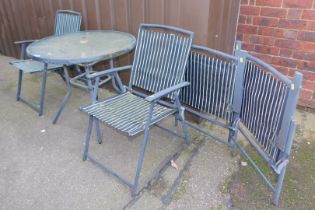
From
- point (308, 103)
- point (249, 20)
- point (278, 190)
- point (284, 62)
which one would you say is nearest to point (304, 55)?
point (284, 62)

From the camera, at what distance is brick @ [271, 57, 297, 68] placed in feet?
9.72

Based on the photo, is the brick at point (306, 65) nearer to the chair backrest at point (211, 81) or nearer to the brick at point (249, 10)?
the brick at point (249, 10)

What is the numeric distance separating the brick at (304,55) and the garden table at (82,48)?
1.68 m

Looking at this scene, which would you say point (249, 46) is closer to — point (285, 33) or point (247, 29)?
point (247, 29)

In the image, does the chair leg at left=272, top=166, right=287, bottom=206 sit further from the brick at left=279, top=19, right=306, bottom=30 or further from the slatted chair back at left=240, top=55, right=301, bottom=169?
the brick at left=279, top=19, right=306, bottom=30

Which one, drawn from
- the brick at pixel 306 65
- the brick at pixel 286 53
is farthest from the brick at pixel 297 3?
the brick at pixel 306 65

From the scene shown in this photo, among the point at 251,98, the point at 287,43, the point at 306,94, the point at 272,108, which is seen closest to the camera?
the point at 272,108

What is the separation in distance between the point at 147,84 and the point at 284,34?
60.5 inches

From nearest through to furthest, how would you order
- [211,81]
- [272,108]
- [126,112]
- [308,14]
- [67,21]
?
[272,108], [126,112], [211,81], [308,14], [67,21]

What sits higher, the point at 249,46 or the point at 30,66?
the point at 249,46

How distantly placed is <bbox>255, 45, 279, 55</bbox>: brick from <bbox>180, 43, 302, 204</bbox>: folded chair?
3.05 ft

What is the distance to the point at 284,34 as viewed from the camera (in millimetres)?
2887

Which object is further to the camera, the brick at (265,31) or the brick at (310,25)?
the brick at (265,31)

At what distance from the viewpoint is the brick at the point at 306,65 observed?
9.43ft
